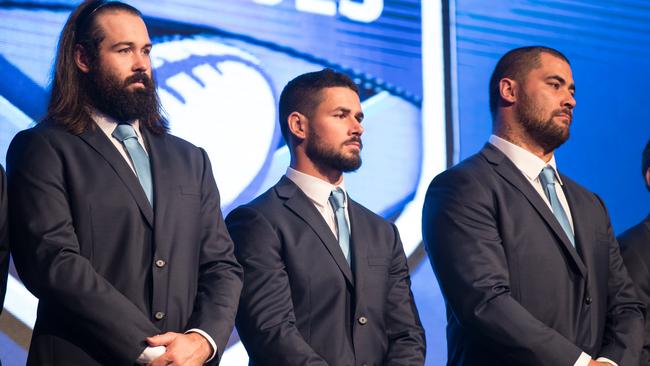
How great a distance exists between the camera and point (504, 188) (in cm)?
380

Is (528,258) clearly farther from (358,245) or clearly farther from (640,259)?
(640,259)

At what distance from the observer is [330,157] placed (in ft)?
12.7

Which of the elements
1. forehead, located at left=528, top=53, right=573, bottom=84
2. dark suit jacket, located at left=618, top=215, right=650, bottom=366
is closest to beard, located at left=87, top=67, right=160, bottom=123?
forehead, located at left=528, top=53, right=573, bottom=84

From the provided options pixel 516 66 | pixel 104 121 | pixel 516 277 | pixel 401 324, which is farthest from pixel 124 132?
pixel 516 66

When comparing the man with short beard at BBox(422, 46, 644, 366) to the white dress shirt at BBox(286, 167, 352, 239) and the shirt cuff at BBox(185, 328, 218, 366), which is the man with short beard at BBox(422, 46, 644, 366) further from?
the shirt cuff at BBox(185, 328, 218, 366)

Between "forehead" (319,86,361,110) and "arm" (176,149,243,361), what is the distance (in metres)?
0.71

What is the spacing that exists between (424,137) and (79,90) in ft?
6.34

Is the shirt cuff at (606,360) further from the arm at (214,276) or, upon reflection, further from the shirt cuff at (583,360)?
the arm at (214,276)

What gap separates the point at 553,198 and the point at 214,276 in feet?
4.43

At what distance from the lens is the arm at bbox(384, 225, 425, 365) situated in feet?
11.8

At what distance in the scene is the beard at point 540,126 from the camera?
3982 millimetres

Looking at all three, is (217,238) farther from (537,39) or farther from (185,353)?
(537,39)

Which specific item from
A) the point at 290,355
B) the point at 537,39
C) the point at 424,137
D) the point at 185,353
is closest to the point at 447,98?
the point at 424,137

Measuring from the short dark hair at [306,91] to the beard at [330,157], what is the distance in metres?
0.15
